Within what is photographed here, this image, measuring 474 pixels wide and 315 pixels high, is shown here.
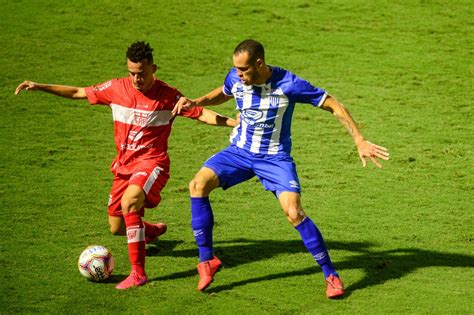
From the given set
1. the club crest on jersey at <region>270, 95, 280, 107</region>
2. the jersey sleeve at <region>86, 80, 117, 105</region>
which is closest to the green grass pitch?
the jersey sleeve at <region>86, 80, 117, 105</region>

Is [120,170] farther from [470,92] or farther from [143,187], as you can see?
[470,92]

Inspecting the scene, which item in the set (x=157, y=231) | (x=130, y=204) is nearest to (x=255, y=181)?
(x=157, y=231)

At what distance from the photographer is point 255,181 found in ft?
36.3

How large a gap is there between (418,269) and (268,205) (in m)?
2.24

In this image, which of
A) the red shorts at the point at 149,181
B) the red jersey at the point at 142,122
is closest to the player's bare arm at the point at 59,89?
the red jersey at the point at 142,122

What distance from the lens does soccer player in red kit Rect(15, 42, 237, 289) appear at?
828 cm

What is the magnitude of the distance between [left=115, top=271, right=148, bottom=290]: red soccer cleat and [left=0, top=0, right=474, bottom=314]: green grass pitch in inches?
3.4

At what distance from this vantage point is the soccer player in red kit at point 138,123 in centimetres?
828

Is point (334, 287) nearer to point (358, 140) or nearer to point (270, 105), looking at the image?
point (358, 140)

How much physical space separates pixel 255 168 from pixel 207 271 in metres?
1.04

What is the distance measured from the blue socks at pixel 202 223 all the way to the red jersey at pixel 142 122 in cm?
62

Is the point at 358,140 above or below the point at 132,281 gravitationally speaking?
above

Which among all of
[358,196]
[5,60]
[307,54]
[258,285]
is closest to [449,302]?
[258,285]

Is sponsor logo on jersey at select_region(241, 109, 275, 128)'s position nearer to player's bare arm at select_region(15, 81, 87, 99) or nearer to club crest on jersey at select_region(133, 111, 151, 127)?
club crest on jersey at select_region(133, 111, 151, 127)
